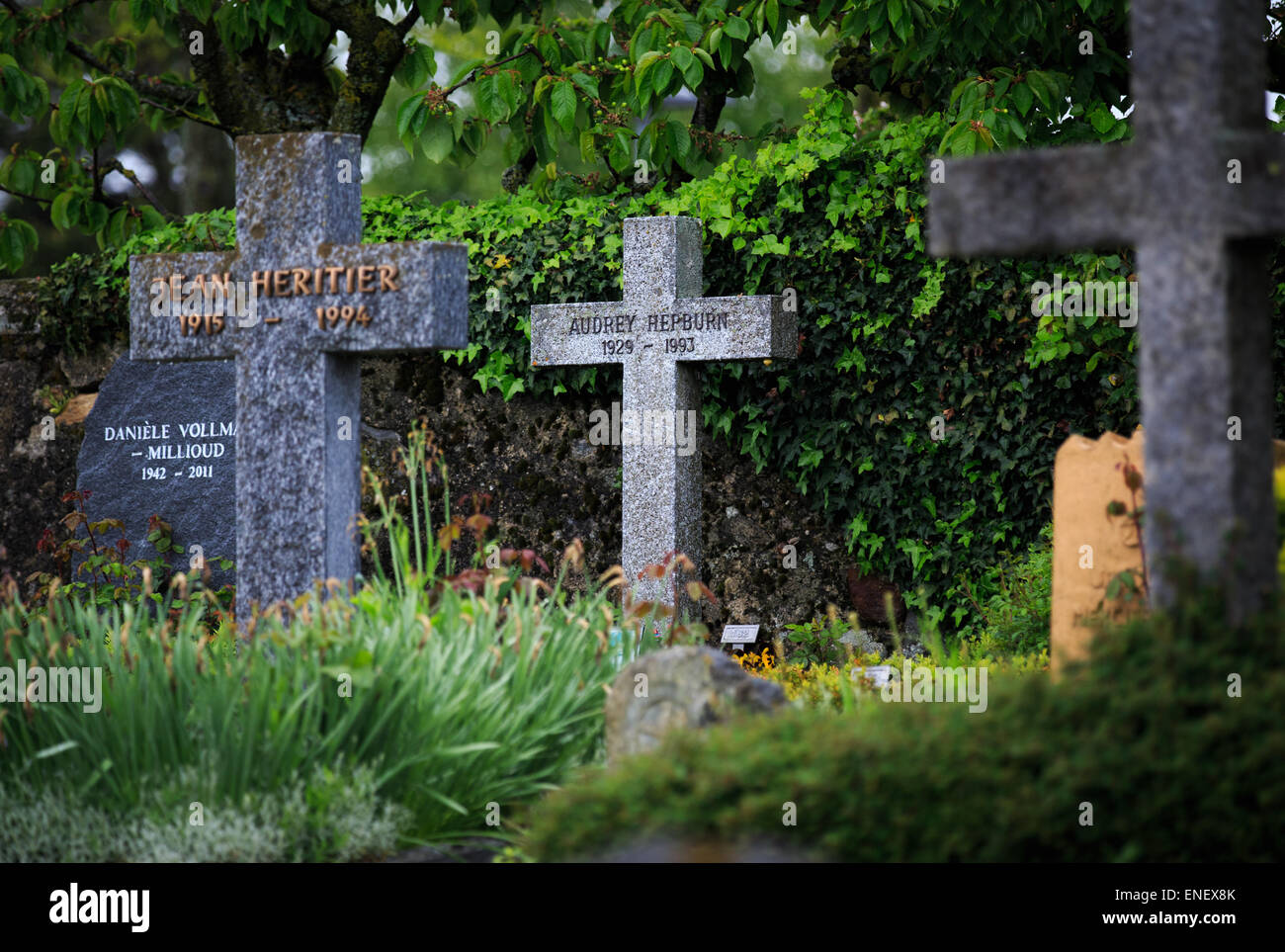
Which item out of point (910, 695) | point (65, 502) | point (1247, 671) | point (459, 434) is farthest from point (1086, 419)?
point (65, 502)

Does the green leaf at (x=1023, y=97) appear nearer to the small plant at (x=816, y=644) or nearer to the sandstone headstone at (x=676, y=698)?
the small plant at (x=816, y=644)

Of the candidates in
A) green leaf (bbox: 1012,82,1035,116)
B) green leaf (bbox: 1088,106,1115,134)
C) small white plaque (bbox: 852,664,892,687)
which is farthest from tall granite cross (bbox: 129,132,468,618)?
green leaf (bbox: 1088,106,1115,134)

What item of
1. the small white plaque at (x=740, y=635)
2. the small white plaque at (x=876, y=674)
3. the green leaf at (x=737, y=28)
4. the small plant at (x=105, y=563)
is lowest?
the small white plaque at (x=876, y=674)

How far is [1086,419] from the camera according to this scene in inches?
298

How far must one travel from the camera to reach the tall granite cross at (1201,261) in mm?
3650

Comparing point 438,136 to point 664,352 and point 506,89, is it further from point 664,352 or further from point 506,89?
point 664,352

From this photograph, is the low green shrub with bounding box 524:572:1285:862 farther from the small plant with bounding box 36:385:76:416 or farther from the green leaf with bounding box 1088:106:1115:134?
the small plant with bounding box 36:385:76:416

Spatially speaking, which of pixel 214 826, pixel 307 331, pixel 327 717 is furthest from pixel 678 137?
pixel 214 826

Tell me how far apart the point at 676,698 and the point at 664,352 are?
3.98 metres

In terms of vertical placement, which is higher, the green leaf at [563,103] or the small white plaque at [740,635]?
the green leaf at [563,103]

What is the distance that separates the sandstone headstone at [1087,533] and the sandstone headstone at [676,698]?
1.15m

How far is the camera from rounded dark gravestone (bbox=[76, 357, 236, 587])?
29.7ft

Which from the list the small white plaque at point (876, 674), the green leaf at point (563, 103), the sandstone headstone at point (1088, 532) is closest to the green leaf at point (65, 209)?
the green leaf at point (563, 103)

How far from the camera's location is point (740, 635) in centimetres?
800
